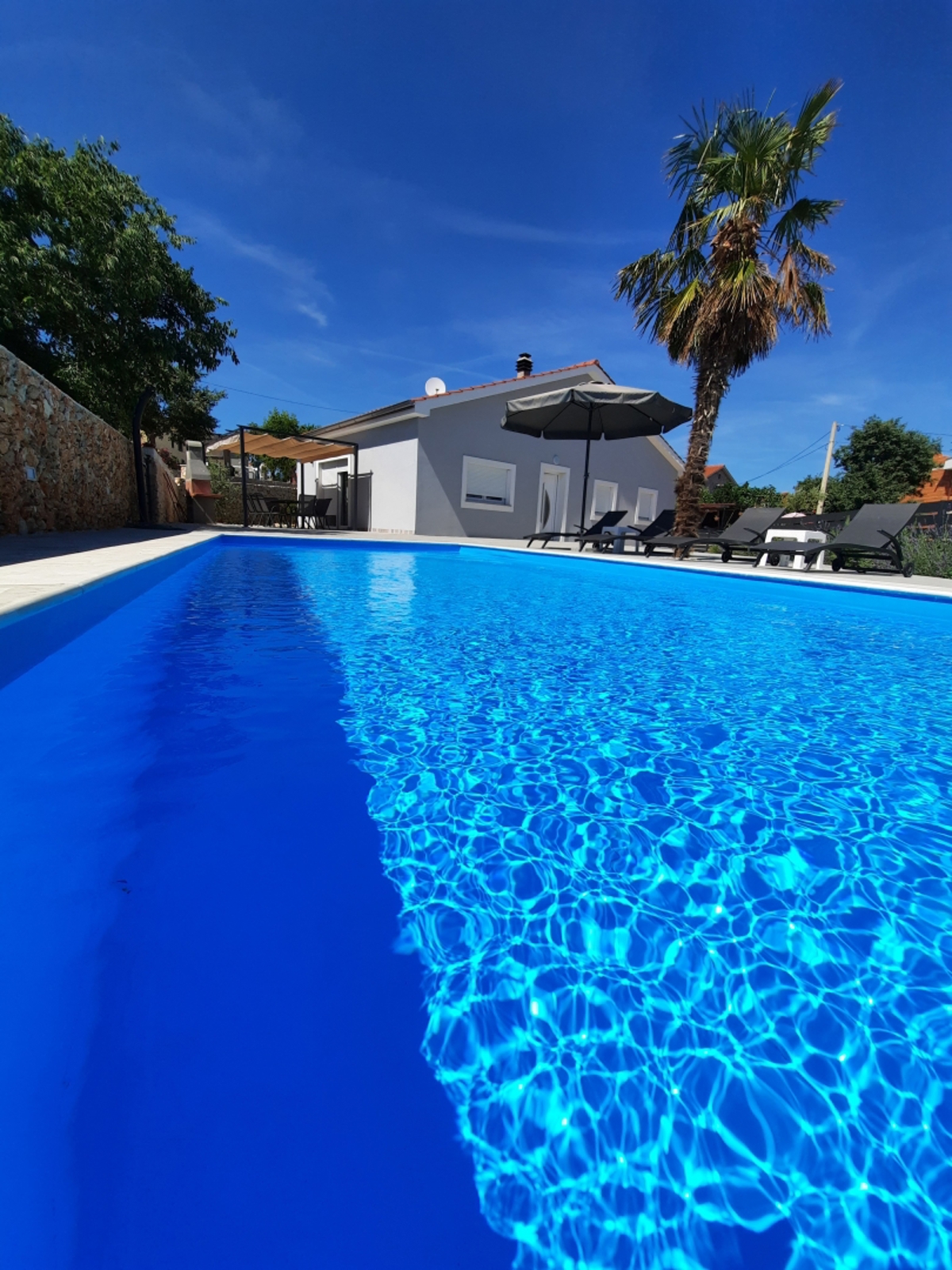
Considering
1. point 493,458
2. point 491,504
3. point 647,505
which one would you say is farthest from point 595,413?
point 647,505

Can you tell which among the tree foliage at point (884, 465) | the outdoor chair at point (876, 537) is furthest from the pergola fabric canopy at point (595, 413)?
the tree foliage at point (884, 465)

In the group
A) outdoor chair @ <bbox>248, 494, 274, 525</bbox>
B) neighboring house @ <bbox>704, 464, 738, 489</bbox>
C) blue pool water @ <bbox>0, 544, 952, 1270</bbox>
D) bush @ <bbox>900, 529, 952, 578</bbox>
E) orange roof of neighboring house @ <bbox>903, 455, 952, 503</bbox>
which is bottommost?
blue pool water @ <bbox>0, 544, 952, 1270</bbox>

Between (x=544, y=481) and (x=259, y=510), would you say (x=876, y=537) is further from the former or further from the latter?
(x=259, y=510)

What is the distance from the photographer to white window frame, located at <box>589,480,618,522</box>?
1672cm

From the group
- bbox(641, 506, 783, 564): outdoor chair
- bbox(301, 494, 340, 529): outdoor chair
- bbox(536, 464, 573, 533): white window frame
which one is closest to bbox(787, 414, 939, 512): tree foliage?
bbox(536, 464, 573, 533): white window frame

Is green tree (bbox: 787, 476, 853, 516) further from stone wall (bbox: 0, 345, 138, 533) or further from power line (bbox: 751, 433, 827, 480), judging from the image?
stone wall (bbox: 0, 345, 138, 533)

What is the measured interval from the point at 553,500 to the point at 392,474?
5039 millimetres

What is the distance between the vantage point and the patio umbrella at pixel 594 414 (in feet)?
30.6

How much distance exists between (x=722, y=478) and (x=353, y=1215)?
169 feet

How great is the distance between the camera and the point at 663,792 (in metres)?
1.94

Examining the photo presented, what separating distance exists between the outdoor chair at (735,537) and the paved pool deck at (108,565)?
1.36 feet

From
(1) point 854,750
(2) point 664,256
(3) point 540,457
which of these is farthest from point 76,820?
(3) point 540,457

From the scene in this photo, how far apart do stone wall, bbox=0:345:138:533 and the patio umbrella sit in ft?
23.3

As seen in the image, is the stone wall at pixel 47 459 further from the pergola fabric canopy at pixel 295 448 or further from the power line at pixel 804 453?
the power line at pixel 804 453
